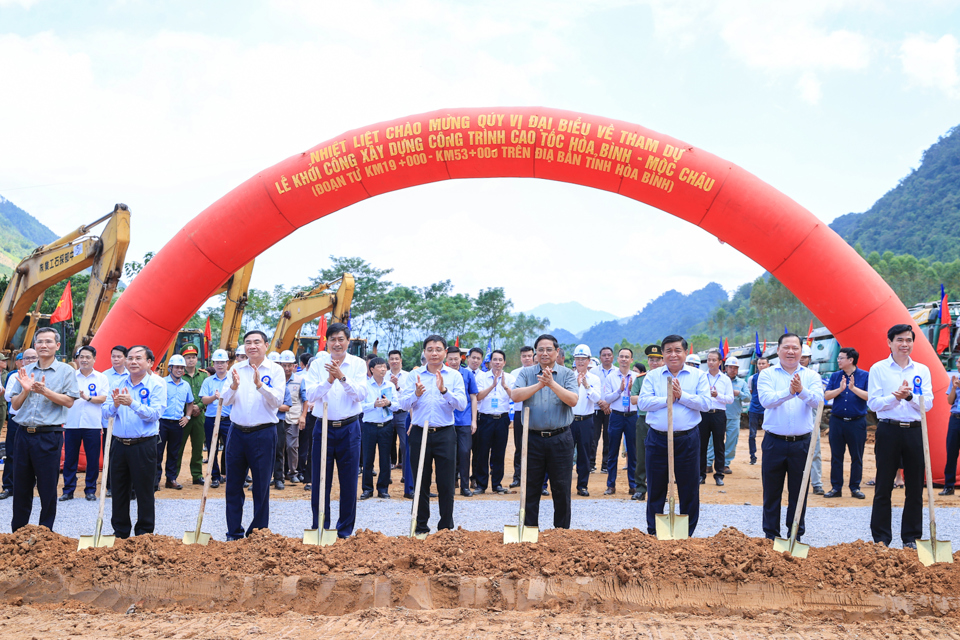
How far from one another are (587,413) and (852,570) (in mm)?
4217

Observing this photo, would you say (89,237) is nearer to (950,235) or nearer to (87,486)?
(87,486)

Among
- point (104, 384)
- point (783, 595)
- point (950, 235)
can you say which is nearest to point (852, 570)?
point (783, 595)

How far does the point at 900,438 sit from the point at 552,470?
277 centimetres

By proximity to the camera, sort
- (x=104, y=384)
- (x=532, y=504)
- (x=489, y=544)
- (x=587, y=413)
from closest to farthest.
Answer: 1. (x=489, y=544)
2. (x=532, y=504)
3. (x=104, y=384)
4. (x=587, y=413)

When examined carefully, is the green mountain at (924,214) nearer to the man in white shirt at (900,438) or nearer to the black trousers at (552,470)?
the man in white shirt at (900,438)

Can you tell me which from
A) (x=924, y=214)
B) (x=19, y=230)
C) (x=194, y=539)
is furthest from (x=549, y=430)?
(x=19, y=230)

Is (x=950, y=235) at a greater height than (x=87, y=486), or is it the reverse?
(x=950, y=235)

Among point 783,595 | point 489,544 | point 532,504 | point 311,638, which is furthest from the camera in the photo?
point 532,504

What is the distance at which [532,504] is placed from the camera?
521 cm

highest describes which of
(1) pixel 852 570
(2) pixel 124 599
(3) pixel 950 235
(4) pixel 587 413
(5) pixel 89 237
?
(3) pixel 950 235

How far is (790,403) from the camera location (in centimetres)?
523

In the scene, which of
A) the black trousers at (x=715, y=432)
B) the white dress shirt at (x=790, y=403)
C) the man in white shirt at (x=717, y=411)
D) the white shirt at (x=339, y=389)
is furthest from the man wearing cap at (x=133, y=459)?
the man in white shirt at (x=717, y=411)

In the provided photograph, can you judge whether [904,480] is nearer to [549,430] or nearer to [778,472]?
[778,472]

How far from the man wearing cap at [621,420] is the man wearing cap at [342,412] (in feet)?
12.0
